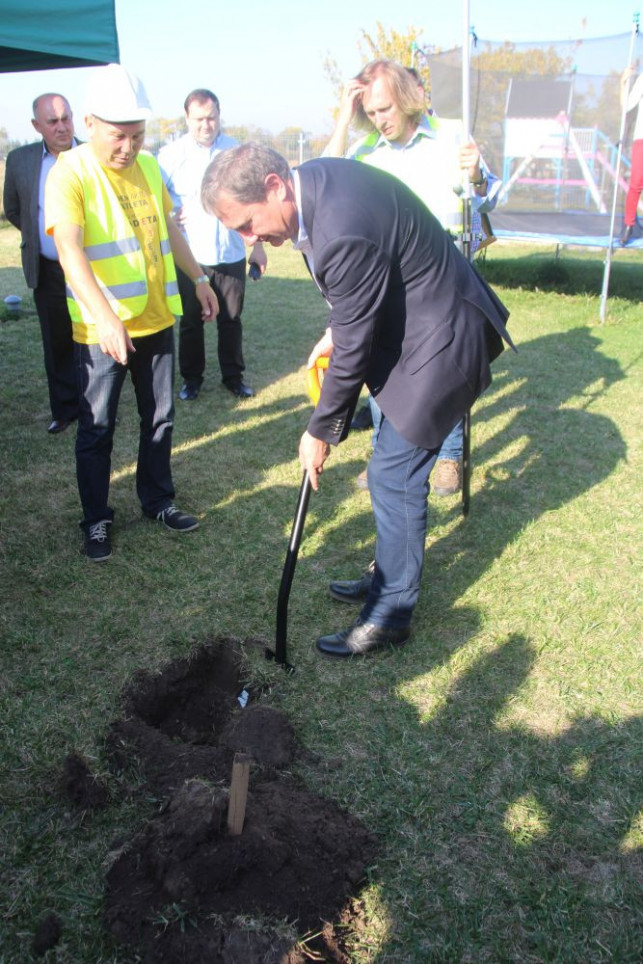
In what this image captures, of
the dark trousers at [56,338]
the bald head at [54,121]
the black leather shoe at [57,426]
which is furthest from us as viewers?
the black leather shoe at [57,426]

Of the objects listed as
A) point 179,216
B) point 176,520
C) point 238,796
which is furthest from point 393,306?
point 179,216

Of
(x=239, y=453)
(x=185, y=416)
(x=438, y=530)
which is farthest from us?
(x=185, y=416)

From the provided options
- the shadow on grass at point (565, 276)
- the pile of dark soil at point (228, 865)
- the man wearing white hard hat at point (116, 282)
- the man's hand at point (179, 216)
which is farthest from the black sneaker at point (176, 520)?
the shadow on grass at point (565, 276)

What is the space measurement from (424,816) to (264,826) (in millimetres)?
539

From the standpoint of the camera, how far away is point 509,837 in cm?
221

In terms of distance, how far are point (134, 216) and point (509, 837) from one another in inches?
113

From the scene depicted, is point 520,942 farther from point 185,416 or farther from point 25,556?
point 185,416

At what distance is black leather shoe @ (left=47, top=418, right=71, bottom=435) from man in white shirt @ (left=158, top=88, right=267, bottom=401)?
100 cm

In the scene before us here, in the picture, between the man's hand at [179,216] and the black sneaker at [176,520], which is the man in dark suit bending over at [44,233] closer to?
the man's hand at [179,216]

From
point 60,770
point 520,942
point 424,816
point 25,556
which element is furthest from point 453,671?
point 25,556

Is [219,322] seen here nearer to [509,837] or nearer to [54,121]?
[54,121]

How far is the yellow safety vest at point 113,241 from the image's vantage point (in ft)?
10.3

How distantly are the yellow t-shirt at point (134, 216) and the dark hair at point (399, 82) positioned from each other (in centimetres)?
114

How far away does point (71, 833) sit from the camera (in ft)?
7.29
